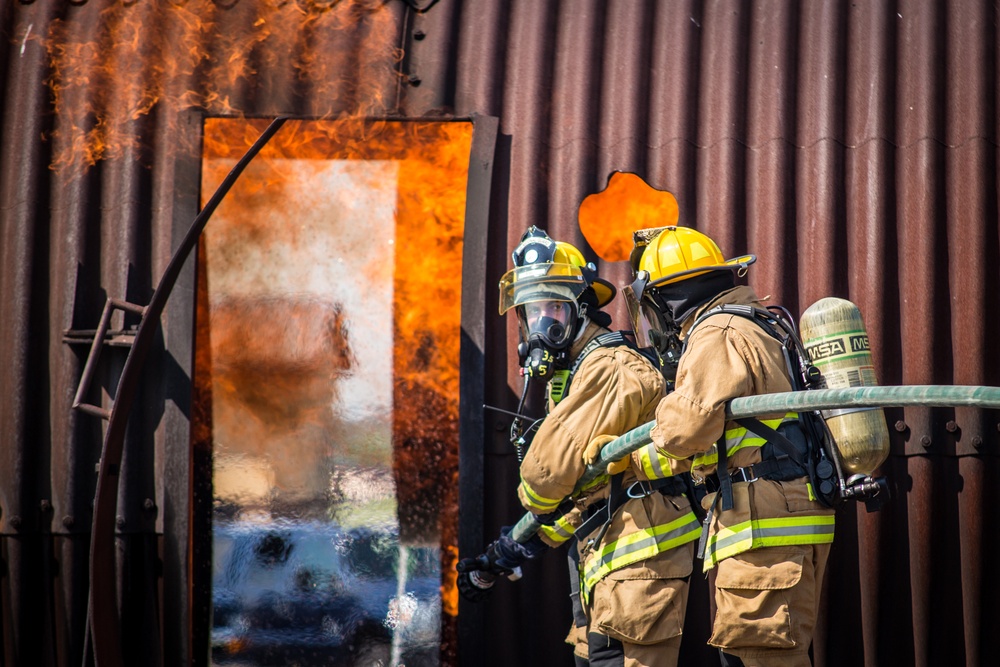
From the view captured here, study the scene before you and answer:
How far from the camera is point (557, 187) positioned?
16.9 ft

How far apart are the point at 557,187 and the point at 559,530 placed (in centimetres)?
189

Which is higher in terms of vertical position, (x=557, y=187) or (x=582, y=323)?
(x=557, y=187)

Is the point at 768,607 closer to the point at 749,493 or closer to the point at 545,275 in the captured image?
the point at 749,493

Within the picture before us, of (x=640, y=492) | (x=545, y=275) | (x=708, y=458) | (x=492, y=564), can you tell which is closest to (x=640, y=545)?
(x=640, y=492)

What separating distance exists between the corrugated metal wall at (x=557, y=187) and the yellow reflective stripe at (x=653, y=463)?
3.91 feet

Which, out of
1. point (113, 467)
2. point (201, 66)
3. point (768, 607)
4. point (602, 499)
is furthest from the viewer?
point (201, 66)

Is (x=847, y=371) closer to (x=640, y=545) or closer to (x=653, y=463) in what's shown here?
(x=653, y=463)

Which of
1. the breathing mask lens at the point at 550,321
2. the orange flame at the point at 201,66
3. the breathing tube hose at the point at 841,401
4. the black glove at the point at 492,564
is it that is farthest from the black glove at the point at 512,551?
the orange flame at the point at 201,66

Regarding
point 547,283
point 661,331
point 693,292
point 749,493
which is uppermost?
point 547,283

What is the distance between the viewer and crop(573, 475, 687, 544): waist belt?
3973 millimetres

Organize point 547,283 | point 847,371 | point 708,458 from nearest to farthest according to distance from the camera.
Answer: point 708,458 → point 847,371 → point 547,283

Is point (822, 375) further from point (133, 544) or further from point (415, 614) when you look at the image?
point (133, 544)

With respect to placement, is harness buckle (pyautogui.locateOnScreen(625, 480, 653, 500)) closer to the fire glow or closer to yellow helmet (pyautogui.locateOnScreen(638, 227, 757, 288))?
yellow helmet (pyautogui.locateOnScreen(638, 227, 757, 288))

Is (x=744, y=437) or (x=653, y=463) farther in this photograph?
(x=653, y=463)
